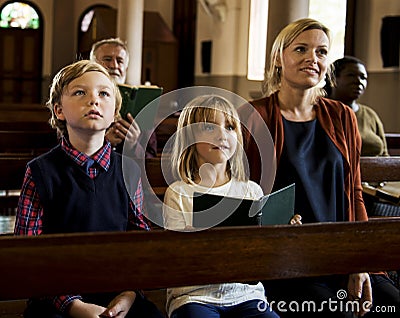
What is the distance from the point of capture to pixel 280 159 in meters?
2.49

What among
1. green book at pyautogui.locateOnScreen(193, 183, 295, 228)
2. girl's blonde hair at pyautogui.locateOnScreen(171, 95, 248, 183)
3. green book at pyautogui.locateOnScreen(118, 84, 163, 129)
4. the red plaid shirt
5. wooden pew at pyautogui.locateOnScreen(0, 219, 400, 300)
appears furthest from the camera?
green book at pyautogui.locateOnScreen(118, 84, 163, 129)

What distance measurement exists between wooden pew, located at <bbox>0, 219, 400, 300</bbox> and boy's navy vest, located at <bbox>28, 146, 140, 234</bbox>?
0.78m

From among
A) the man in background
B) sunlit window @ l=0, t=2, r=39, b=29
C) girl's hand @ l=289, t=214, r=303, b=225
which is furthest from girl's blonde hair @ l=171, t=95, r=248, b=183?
sunlit window @ l=0, t=2, r=39, b=29

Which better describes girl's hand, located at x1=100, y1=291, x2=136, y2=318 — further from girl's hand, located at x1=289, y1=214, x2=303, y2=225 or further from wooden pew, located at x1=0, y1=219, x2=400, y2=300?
wooden pew, located at x1=0, y1=219, x2=400, y2=300

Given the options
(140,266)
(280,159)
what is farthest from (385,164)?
(140,266)

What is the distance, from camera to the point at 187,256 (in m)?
1.46

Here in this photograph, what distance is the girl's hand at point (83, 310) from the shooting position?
204cm

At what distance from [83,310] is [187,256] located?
0.70m

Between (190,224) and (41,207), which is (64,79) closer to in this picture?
(41,207)

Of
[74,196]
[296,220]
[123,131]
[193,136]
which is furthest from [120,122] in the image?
[296,220]

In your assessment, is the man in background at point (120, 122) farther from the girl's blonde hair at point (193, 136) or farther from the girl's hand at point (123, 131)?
the girl's blonde hair at point (193, 136)

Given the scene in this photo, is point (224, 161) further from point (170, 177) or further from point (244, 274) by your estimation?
point (244, 274)

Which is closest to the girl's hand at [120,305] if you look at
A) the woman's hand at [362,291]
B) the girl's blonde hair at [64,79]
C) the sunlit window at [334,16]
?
the girl's blonde hair at [64,79]

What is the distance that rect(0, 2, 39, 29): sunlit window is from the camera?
55.0ft
